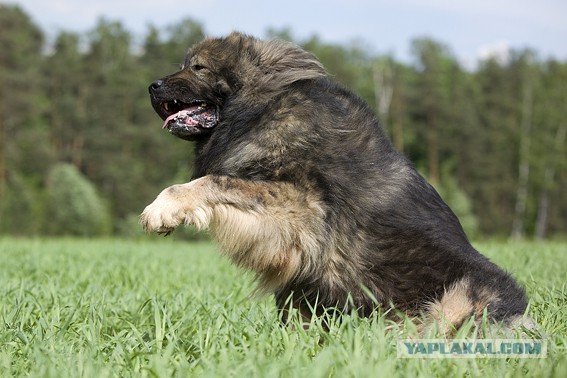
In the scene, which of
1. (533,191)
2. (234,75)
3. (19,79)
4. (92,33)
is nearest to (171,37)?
(92,33)

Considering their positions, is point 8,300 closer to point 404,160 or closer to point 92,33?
point 404,160

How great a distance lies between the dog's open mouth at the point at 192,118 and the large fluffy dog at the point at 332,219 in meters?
0.39

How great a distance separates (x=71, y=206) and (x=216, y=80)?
31.5 m

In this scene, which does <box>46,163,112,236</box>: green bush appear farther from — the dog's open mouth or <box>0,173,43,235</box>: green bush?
the dog's open mouth

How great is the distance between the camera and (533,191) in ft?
163

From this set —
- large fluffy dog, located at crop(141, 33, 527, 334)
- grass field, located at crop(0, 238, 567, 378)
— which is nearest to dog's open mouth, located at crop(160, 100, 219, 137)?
large fluffy dog, located at crop(141, 33, 527, 334)

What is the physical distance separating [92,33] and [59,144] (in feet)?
38.1

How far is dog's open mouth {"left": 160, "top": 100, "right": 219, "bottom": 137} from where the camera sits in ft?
14.8

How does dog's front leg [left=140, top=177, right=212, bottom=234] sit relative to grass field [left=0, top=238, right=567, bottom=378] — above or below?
above

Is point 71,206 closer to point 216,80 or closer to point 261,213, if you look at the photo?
point 216,80

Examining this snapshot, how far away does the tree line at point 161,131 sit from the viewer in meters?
35.7

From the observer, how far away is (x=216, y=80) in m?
4.57

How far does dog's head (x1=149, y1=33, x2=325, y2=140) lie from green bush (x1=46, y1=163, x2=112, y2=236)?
31.0 meters

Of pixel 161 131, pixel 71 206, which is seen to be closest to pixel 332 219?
pixel 71 206
